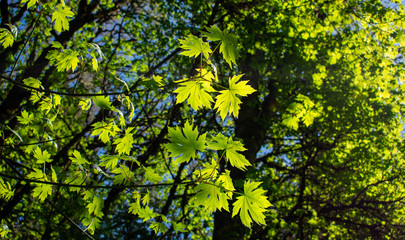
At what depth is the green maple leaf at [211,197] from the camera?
162cm

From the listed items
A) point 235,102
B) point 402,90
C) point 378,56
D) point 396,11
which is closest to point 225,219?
point 235,102

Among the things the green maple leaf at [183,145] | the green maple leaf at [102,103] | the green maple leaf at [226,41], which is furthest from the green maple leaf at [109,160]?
the green maple leaf at [226,41]

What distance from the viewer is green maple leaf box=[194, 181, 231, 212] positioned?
5.32 ft

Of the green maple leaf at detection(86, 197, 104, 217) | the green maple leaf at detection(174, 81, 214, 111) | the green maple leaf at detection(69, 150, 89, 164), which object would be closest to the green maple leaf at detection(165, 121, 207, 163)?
the green maple leaf at detection(174, 81, 214, 111)

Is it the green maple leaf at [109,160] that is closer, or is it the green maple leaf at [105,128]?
the green maple leaf at [109,160]

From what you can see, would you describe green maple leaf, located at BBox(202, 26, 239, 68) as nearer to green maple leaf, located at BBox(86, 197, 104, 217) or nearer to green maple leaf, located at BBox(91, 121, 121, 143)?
green maple leaf, located at BBox(91, 121, 121, 143)

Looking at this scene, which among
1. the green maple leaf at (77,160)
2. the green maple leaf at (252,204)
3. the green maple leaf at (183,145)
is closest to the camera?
the green maple leaf at (183,145)

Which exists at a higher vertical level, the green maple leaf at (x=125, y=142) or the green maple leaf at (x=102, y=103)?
the green maple leaf at (x=102, y=103)

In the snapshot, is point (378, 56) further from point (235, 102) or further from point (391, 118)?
point (235, 102)

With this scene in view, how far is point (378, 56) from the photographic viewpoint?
6.99 metres

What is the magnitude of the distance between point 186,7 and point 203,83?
749cm

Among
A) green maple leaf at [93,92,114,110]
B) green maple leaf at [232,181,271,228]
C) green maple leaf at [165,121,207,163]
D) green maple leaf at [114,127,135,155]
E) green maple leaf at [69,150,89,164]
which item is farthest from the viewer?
green maple leaf at [114,127,135,155]

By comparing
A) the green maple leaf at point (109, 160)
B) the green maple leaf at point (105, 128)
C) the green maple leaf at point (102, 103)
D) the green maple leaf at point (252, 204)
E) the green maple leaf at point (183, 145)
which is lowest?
the green maple leaf at point (252, 204)

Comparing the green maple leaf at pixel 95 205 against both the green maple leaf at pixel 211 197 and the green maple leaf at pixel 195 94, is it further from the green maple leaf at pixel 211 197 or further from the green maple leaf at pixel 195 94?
the green maple leaf at pixel 195 94
